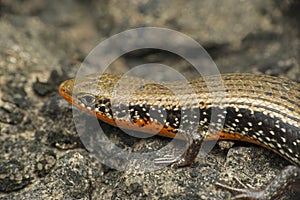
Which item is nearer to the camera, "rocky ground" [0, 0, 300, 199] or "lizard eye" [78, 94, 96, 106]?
"rocky ground" [0, 0, 300, 199]

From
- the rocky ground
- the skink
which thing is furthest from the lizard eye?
the rocky ground

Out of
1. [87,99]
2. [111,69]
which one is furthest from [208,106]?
[111,69]

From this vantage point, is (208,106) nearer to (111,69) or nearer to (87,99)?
(87,99)

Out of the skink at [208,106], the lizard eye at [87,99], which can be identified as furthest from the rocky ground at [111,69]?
the lizard eye at [87,99]

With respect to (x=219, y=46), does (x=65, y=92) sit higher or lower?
lower

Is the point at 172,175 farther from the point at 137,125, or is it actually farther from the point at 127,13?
the point at 127,13

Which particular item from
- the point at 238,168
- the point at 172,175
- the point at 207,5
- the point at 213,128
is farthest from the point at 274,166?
the point at 207,5

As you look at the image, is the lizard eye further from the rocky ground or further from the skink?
the rocky ground
